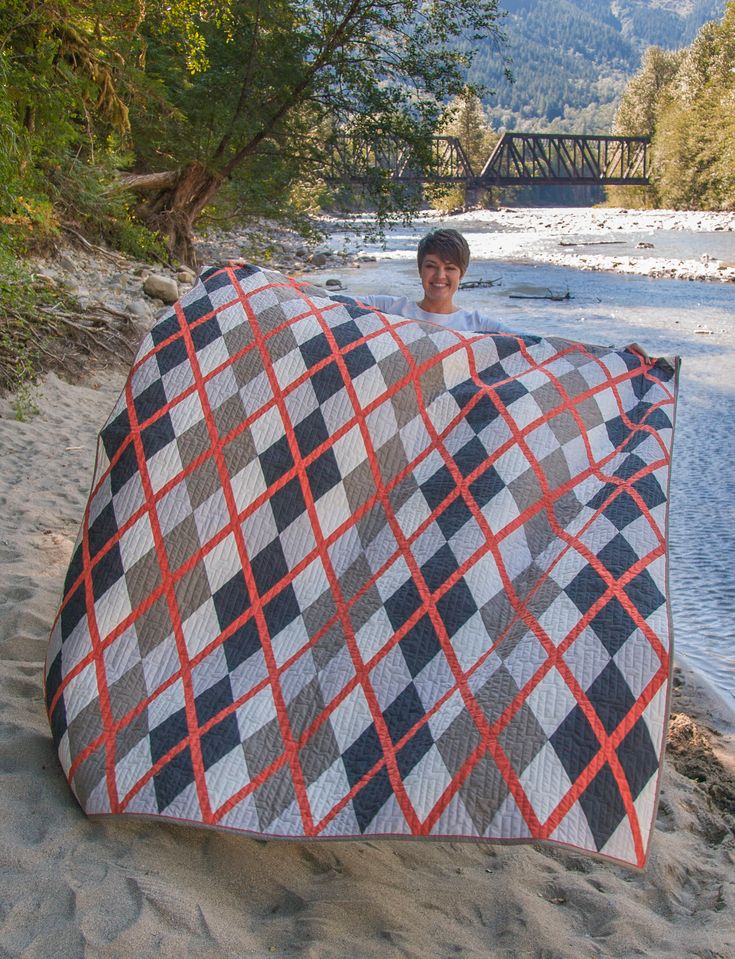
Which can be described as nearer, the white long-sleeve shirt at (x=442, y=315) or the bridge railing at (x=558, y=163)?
the white long-sleeve shirt at (x=442, y=315)

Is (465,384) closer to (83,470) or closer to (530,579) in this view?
(530,579)

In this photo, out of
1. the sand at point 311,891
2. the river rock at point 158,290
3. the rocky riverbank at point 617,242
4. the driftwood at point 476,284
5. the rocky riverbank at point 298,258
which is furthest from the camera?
the rocky riverbank at point 617,242

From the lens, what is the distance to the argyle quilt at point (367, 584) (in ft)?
5.65

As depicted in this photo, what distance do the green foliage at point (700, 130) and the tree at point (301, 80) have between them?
25.6 m

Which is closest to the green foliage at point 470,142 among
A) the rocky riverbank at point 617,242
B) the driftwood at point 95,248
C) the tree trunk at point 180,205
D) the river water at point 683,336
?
the rocky riverbank at point 617,242

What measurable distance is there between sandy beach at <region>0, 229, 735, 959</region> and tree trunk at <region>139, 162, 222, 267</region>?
10309 mm

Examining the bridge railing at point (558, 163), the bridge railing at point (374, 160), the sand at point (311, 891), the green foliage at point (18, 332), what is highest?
the bridge railing at point (558, 163)

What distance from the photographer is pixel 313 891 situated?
178 cm

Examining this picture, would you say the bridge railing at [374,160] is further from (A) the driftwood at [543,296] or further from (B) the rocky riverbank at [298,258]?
(A) the driftwood at [543,296]

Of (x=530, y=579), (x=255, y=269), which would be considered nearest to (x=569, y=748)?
(x=530, y=579)

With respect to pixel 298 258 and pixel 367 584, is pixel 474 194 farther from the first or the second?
pixel 367 584

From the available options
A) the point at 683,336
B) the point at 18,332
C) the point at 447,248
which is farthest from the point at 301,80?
the point at 447,248

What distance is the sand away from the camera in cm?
159

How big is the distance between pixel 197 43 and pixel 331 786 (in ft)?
25.4
